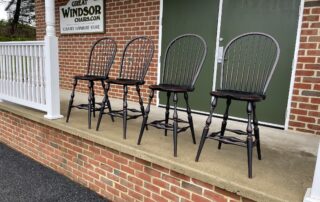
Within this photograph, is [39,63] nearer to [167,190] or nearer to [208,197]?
[167,190]

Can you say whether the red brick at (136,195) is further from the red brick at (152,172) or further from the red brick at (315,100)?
the red brick at (315,100)

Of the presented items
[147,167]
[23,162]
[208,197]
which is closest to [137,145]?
[147,167]

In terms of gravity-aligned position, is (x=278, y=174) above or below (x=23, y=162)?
above

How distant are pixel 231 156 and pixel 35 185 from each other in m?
1.91

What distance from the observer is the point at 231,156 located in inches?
83.2

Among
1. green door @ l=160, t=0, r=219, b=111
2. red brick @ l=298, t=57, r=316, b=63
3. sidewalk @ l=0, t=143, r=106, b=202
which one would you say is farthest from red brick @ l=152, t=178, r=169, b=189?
red brick @ l=298, t=57, r=316, b=63

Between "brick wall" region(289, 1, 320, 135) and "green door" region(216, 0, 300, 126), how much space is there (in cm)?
10

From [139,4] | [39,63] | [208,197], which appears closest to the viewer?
[208,197]

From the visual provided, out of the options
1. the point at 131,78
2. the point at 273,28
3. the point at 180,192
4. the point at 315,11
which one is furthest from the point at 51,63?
the point at 315,11

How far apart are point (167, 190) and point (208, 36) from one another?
2114 mm

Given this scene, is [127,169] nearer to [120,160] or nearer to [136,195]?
[120,160]

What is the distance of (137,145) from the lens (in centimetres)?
226

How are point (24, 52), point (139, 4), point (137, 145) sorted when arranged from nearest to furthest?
point (137, 145) < point (24, 52) < point (139, 4)

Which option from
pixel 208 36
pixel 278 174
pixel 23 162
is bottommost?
pixel 23 162
